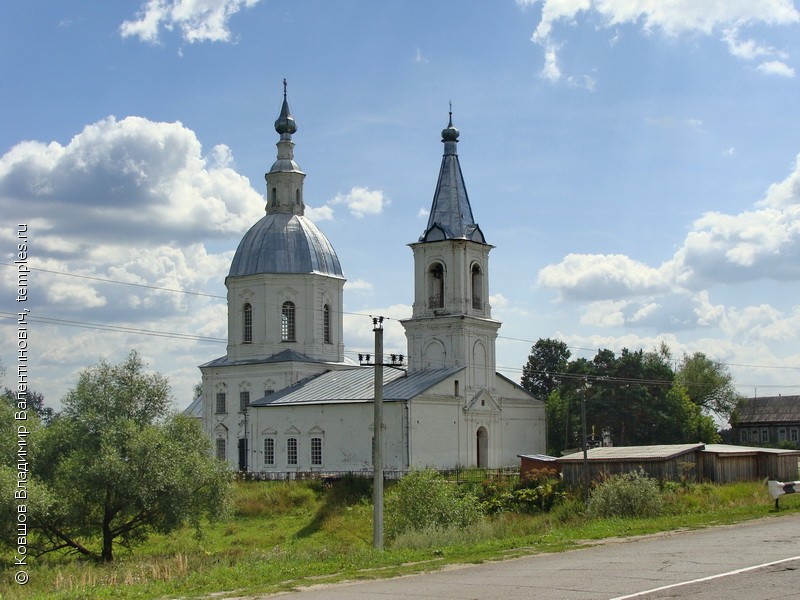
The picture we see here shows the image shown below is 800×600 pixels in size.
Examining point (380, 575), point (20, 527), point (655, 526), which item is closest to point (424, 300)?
point (20, 527)

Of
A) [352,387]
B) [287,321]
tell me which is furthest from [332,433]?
[287,321]

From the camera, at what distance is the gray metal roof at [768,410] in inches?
2953

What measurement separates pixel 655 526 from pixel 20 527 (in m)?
17.4

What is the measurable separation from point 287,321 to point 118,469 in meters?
26.3

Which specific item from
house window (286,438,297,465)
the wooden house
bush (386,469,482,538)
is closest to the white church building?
house window (286,438,297,465)

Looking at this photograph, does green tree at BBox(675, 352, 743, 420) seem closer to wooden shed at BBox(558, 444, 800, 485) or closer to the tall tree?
the tall tree

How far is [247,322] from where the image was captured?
2258 inches

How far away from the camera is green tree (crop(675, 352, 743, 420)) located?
2940 inches

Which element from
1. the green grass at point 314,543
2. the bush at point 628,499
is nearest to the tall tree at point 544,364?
the green grass at point 314,543

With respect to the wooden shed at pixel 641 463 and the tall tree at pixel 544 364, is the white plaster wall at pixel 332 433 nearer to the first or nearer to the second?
the wooden shed at pixel 641 463

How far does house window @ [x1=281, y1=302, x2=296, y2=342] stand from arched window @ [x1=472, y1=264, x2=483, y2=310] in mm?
10686

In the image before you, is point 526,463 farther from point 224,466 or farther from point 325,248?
point 325,248

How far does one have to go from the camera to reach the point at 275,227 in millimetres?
57812

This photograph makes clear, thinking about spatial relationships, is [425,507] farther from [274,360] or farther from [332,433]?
[274,360]
